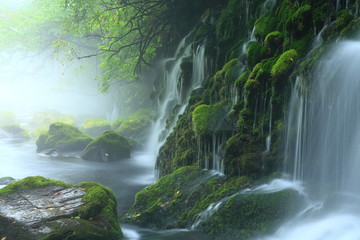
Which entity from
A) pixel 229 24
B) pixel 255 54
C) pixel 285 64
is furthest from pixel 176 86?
pixel 285 64

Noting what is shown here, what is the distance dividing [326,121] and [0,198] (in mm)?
5629

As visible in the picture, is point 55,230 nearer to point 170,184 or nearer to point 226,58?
point 170,184

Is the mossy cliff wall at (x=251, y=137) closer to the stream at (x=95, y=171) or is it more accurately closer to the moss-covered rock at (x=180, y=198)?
the moss-covered rock at (x=180, y=198)

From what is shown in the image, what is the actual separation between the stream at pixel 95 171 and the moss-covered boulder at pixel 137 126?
10.5 ft

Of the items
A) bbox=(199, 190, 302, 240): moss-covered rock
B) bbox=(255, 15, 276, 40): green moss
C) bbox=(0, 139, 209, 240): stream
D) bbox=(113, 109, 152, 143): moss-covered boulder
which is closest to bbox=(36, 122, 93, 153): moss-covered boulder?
bbox=(0, 139, 209, 240): stream

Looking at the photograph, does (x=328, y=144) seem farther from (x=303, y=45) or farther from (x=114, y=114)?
(x=114, y=114)

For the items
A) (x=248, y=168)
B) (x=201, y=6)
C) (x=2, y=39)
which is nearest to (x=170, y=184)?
(x=248, y=168)

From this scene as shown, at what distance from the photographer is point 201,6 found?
46.6 feet

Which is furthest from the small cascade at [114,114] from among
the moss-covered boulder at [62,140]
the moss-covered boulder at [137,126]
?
the moss-covered boulder at [62,140]

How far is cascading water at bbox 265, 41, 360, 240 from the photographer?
16.5 ft

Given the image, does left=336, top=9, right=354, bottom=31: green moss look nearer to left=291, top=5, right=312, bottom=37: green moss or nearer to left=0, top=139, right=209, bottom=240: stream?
left=291, top=5, right=312, bottom=37: green moss

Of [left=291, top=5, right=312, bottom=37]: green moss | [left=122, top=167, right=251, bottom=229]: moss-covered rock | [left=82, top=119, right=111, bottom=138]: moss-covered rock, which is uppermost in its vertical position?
[left=291, top=5, right=312, bottom=37]: green moss

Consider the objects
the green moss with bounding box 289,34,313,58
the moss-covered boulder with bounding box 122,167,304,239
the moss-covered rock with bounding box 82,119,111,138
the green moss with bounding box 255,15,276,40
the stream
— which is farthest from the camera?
the moss-covered rock with bounding box 82,119,111,138

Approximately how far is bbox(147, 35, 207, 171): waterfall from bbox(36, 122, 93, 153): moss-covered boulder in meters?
3.71
